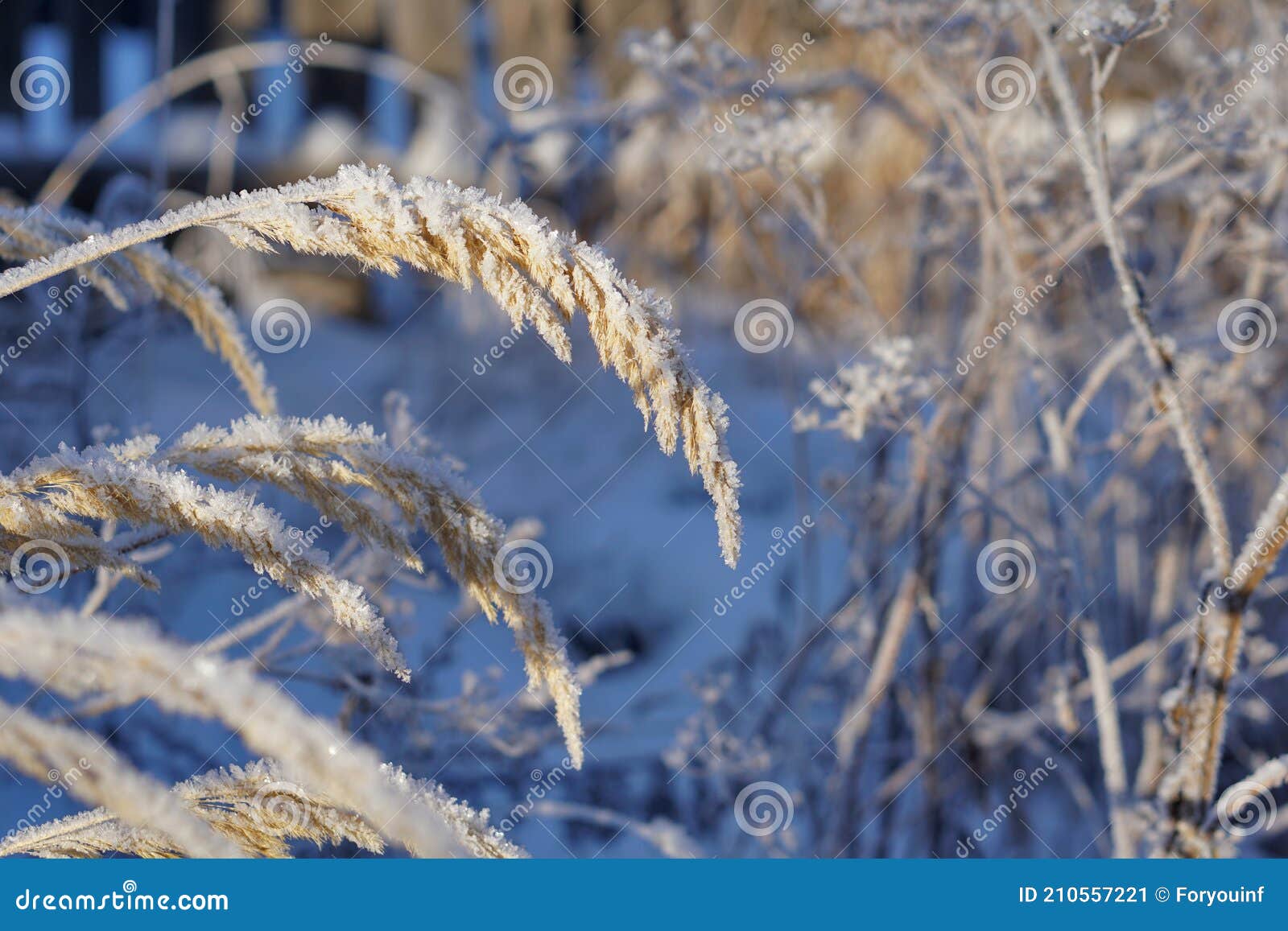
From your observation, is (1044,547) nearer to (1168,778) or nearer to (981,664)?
(1168,778)

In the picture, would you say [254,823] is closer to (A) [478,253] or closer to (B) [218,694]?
(B) [218,694]

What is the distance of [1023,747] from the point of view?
264 centimetres

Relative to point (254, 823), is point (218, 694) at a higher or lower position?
higher

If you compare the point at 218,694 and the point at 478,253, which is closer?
the point at 218,694

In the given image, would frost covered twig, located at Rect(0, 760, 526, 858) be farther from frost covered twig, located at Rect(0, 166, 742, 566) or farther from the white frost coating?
frost covered twig, located at Rect(0, 166, 742, 566)

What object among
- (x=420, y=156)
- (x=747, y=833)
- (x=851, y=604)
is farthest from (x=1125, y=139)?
(x=420, y=156)

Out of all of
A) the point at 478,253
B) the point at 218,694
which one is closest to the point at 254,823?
the point at 218,694

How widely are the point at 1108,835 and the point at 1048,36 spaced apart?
1660 millimetres

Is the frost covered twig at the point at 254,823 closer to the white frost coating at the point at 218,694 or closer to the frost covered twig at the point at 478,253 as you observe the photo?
the white frost coating at the point at 218,694

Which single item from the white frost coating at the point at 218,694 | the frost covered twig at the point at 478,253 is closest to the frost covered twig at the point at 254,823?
the white frost coating at the point at 218,694

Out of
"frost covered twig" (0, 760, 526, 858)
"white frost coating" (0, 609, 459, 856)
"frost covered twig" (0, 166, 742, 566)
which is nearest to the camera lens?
"white frost coating" (0, 609, 459, 856)

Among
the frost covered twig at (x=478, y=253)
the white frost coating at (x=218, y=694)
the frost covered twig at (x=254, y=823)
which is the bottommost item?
the frost covered twig at (x=254, y=823)

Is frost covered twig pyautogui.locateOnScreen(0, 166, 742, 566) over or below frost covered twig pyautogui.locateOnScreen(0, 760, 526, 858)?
over

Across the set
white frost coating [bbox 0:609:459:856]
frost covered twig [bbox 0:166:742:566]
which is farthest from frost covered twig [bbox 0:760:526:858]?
frost covered twig [bbox 0:166:742:566]
